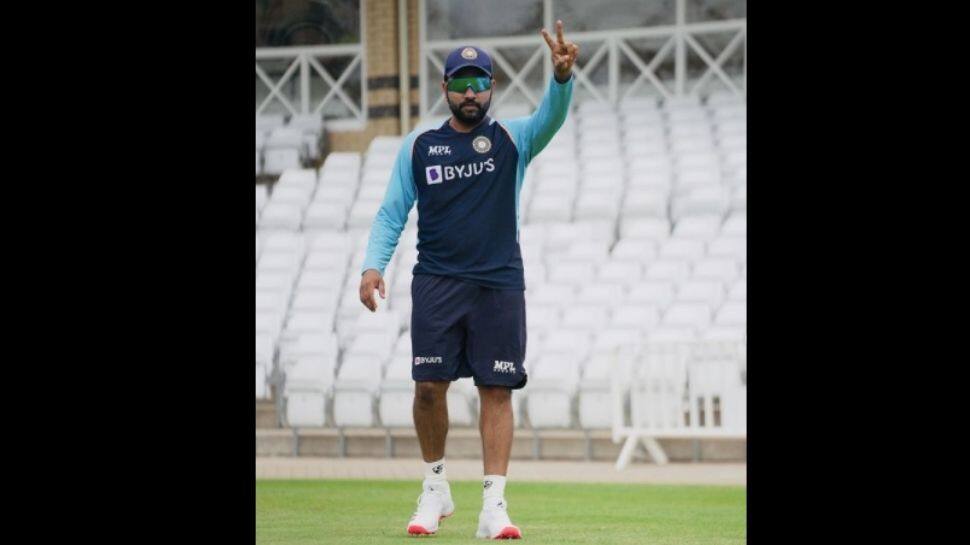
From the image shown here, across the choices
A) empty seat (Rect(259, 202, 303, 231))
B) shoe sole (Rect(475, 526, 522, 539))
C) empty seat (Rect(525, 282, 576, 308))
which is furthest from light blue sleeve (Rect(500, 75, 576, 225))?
empty seat (Rect(259, 202, 303, 231))

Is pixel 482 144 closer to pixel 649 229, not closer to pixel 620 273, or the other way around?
pixel 620 273

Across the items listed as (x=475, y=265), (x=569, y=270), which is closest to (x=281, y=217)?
(x=569, y=270)

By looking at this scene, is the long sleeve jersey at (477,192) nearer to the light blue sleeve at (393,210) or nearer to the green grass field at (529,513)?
the light blue sleeve at (393,210)

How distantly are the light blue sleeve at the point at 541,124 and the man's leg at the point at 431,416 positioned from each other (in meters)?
0.58

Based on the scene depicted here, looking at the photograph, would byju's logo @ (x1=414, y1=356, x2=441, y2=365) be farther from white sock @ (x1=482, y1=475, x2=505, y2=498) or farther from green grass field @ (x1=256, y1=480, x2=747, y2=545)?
green grass field @ (x1=256, y1=480, x2=747, y2=545)

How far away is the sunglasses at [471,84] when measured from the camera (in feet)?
16.4

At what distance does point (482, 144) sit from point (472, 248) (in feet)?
1.05

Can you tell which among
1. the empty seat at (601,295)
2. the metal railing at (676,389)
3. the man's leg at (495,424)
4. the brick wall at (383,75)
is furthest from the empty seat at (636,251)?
the man's leg at (495,424)

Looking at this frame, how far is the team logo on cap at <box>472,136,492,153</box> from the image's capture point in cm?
511

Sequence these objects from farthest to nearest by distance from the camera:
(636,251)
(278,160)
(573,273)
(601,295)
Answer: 1. (278,160)
2. (636,251)
3. (573,273)
4. (601,295)

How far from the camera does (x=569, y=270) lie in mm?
12164

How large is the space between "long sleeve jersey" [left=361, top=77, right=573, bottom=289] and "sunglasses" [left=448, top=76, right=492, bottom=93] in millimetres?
148
